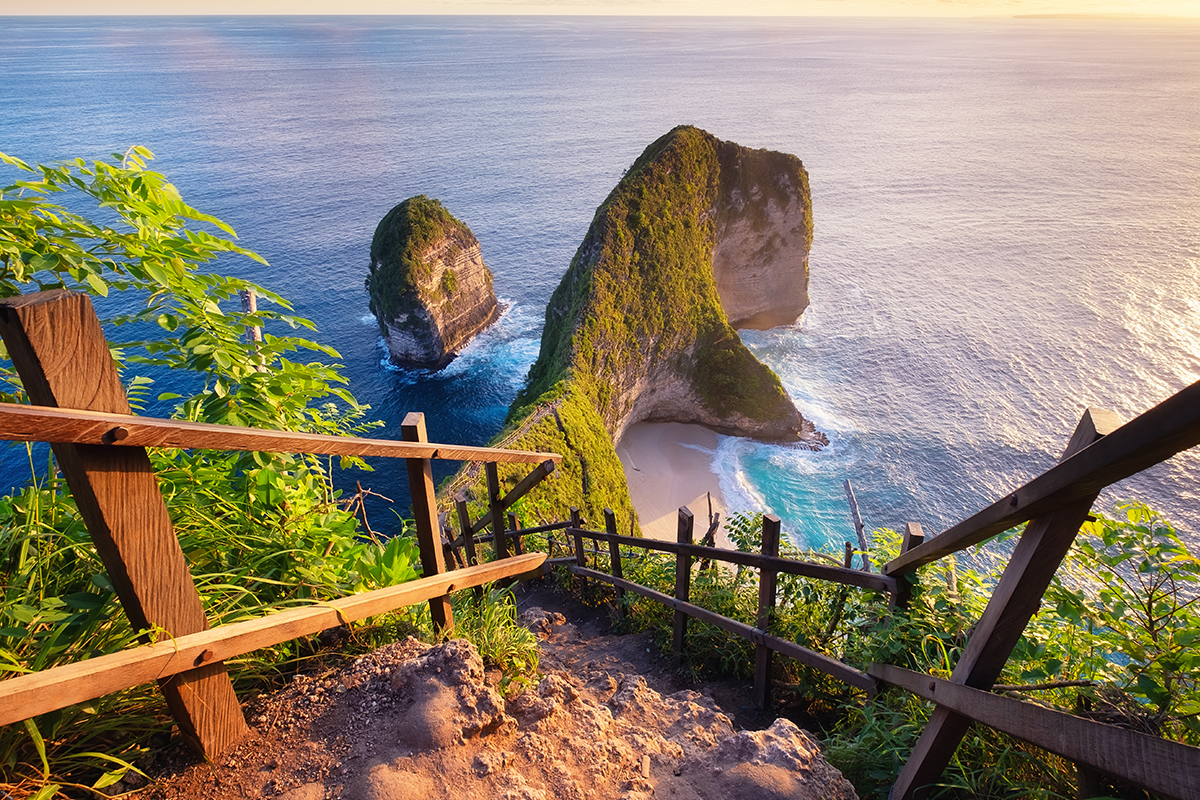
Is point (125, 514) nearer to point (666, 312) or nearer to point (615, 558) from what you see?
Answer: point (615, 558)

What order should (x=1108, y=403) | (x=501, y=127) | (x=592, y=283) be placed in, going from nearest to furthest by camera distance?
(x=592, y=283) → (x=1108, y=403) → (x=501, y=127)

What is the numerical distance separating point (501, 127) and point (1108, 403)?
103540mm

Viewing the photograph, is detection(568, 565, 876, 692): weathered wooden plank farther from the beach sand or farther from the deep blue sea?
the deep blue sea

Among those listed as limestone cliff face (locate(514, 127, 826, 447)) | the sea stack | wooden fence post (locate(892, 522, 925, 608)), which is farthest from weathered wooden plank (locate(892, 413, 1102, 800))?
the sea stack

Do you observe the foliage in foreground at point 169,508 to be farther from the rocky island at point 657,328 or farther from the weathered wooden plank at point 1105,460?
the rocky island at point 657,328

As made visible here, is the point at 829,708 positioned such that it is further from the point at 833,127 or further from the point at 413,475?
the point at 833,127

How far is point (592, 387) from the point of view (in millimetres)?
27953

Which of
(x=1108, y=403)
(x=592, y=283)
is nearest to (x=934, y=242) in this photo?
(x=1108, y=403)

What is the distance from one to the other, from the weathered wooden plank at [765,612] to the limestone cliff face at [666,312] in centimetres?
2160

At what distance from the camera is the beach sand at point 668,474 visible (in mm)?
28750

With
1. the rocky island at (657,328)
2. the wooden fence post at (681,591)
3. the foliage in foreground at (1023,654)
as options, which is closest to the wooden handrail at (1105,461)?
the foliage in foreground at (1023,654)

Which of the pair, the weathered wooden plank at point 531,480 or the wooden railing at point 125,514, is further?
the weathered wooden plank at point 531,480

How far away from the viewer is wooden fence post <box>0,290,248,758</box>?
1.48 meters

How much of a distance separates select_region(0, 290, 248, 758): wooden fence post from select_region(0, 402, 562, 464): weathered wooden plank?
0.03 metres
